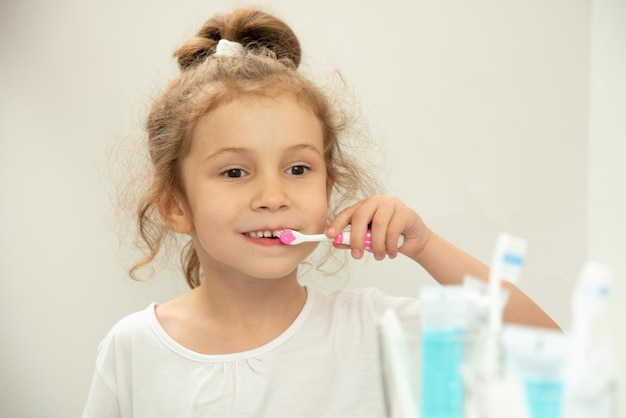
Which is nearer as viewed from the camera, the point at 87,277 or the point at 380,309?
the point at 380,309

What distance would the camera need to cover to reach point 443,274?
3.24 feet

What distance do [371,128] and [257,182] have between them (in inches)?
14.5

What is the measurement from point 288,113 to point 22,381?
733 millimetres

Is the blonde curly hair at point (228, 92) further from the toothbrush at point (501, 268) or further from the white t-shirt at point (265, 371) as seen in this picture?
the toothbrush at point (501, 268)

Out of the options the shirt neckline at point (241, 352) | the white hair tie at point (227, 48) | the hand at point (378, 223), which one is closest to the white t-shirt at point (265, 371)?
the shirt neckline at point (241, 352)

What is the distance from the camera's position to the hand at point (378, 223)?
0.91 meters

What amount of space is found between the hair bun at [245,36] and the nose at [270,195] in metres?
0.24

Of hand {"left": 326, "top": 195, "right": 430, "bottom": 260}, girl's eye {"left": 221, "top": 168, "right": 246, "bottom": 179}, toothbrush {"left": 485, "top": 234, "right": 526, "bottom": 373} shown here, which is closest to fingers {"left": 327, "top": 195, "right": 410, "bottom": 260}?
hand {"left": 326, "top": 195, "right": 430, "bottom": 260}

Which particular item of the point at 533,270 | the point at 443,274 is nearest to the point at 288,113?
the point at 443,274

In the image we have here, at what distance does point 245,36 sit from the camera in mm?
1088

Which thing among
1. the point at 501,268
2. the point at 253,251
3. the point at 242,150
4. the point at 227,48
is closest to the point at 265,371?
the point at 253,251

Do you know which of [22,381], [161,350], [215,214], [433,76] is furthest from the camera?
[22,381]

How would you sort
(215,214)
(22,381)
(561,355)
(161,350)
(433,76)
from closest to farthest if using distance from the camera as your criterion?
1. (561,355)
2. (215,214)
3. (161,350)
4. (433,76)
5. (22,381)

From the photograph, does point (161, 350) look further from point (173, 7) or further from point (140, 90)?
point (173, 7)
